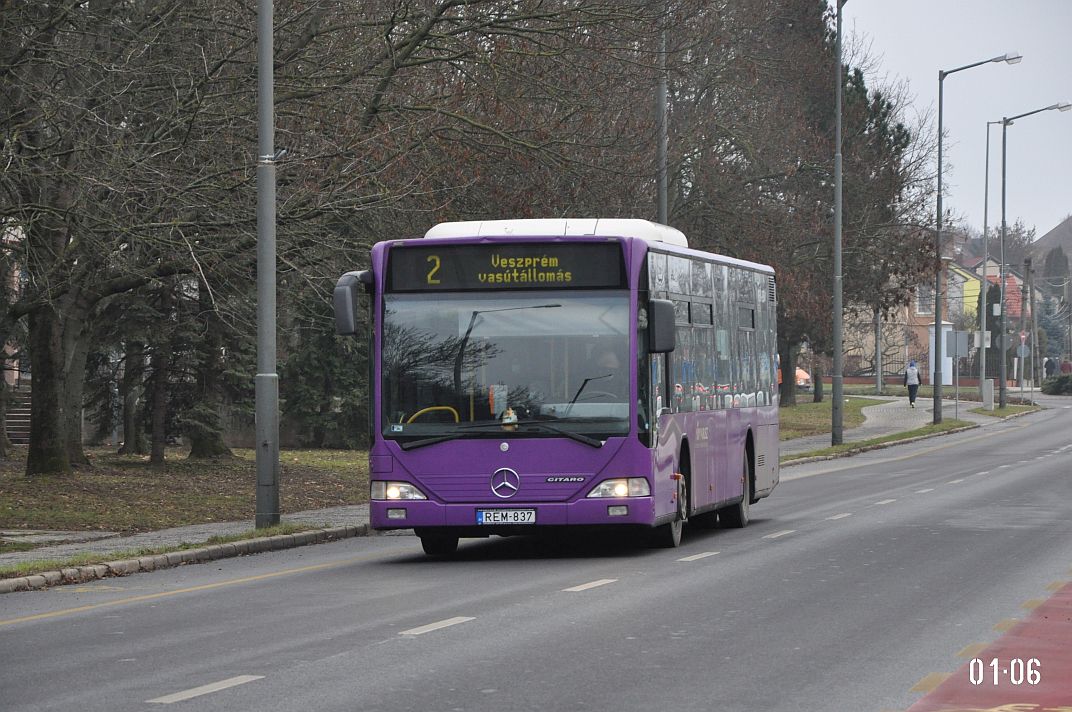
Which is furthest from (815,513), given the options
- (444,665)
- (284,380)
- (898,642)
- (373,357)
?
(284,380)

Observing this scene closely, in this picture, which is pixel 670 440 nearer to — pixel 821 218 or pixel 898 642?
pixel 898 642

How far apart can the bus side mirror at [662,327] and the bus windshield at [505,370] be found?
0.28 metres

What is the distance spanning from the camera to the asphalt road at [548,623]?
370 inches

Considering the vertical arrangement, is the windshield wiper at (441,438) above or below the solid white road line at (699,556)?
above

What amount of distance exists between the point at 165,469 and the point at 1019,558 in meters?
22.4

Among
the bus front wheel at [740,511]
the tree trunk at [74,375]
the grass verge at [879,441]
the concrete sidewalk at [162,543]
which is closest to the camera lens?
the concrete sidewalk at [162,543]

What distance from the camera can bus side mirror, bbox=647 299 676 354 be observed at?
17.4 meters

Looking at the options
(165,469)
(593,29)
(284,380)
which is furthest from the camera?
(284,380)

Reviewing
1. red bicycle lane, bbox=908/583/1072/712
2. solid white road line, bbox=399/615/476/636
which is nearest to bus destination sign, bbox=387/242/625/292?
solid white road line, bbox=399/615/476/636

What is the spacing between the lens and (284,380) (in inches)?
1971

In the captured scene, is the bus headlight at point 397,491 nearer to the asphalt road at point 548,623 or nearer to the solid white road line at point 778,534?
the asphalt road at point 548,623

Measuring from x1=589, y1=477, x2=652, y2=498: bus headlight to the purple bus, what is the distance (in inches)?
0.5
